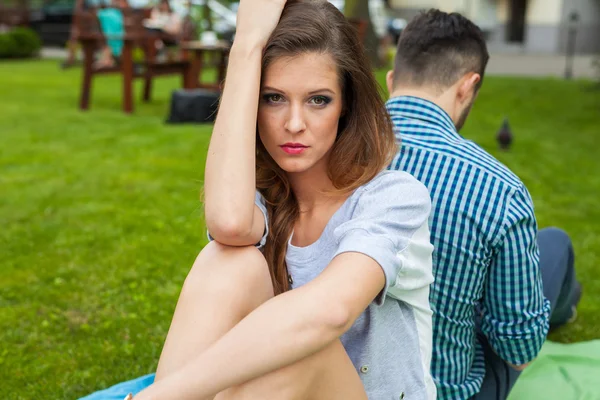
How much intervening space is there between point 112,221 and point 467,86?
125 inches

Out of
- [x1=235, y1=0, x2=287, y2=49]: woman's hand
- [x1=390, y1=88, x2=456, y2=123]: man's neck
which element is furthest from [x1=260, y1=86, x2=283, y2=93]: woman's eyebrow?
[x1=390, y1=88, x2=456, y2=123]: man's neck

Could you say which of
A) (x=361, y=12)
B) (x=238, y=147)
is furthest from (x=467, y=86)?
(x=361, y=12)

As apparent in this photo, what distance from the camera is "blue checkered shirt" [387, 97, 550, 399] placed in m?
1.99

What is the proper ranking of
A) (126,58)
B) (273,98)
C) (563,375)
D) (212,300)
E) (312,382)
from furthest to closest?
(126,58), (563,375), (273,98), (212,300), (312,382)

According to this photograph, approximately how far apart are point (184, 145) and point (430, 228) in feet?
17.9

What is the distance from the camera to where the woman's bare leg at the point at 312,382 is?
1.68 m

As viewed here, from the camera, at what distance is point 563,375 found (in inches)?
117

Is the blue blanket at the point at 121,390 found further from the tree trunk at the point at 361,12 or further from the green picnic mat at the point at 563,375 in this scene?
the tree trunk at the point at 361,12

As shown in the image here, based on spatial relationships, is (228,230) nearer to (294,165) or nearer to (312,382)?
(294,165)

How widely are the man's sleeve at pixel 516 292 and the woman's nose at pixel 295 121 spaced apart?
62 cm

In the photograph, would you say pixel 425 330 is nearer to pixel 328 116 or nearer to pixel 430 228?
pixel 430 228

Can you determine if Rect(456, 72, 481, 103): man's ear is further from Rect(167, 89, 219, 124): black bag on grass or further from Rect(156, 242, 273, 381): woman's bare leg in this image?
Rect(167, 89, 219, 124): black bag on grass

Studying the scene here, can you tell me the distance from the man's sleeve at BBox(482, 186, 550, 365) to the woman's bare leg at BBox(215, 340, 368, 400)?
560 millimetres

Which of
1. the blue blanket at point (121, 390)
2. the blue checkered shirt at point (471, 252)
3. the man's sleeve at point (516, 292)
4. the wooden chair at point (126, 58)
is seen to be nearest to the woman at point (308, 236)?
the blue checkered shirt at point (471, 252)
